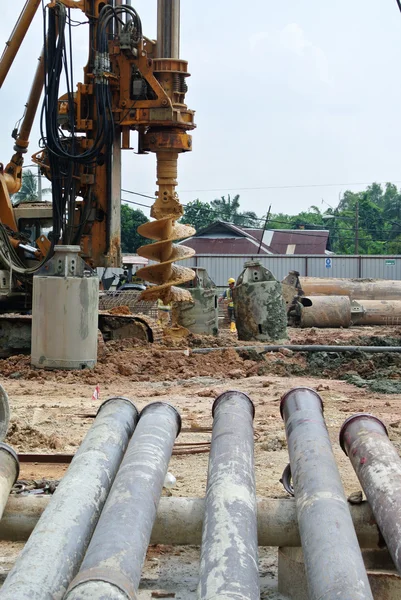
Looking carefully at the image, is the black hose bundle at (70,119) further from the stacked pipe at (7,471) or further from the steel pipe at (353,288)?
the steel pipe at (353,288)

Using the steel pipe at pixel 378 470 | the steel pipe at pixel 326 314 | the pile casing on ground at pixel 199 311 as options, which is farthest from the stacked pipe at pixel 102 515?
the steel pipe at pixel 326 314

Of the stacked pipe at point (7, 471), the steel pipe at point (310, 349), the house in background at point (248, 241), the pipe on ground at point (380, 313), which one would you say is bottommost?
the pipe on ground at point (380, 313)

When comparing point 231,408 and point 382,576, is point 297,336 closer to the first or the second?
point 231,408

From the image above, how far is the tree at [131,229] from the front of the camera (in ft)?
229

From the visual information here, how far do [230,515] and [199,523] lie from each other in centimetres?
63

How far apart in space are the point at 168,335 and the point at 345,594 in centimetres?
1333

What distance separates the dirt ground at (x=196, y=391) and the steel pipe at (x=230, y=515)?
0.60 metres

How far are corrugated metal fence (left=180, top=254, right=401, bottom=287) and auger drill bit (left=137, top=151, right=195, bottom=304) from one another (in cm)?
2847

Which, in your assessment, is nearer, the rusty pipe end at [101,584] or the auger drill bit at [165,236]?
the rusty pipe end at [101,584]

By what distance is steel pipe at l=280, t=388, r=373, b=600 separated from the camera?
3.70m

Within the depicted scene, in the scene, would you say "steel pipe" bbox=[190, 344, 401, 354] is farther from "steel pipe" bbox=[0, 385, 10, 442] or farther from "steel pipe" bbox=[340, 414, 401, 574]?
"steel pipe" bbox=[340, 414, 401, 574]

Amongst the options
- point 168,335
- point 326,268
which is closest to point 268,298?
point 168,335

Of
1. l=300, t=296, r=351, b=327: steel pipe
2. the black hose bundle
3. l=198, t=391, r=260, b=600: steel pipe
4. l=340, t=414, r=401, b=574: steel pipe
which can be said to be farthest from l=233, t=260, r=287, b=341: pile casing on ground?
l=340, t=414, r=401, b=574: steel pipe

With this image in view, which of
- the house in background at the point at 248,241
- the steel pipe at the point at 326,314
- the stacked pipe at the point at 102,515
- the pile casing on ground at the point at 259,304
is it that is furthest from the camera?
the house in background at the point at 248,241
